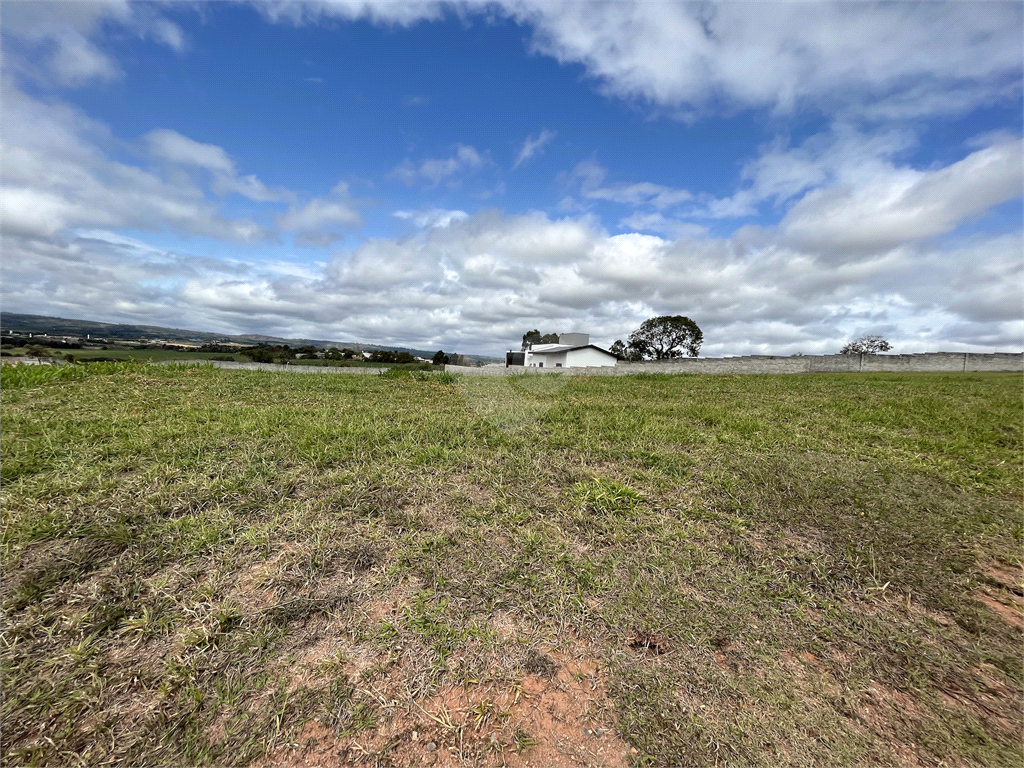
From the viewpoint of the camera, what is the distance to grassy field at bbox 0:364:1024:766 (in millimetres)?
1345

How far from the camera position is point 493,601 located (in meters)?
1.90

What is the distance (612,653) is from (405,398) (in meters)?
5.21

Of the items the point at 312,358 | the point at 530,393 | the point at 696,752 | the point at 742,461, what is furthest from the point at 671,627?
the point at 312,358

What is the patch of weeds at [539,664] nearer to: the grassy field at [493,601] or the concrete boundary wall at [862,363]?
the grassy field at [493,601]

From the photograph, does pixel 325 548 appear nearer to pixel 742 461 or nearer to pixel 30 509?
pixel 30 509

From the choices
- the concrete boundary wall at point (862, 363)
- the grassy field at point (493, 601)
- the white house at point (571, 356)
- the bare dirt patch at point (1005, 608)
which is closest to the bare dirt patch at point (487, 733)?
the grassy field at point (493, 601)

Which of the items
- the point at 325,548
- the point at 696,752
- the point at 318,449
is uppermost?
the point at 318,449

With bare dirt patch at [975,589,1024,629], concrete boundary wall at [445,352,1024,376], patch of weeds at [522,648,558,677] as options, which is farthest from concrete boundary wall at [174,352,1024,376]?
patch of weeds at [522,648,558,677]

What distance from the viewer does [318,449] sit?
135 inches

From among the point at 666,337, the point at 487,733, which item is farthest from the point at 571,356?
the point at 487,733

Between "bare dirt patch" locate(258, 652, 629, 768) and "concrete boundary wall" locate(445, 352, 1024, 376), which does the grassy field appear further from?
"concrete boundary wall" locate(445, 352, 1024, 376)

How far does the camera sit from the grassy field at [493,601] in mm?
1345

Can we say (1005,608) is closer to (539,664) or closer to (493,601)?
(539,664)

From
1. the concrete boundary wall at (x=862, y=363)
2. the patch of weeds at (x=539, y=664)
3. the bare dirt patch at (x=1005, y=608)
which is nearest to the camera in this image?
the patch of weeds at (x=539, y=664)
